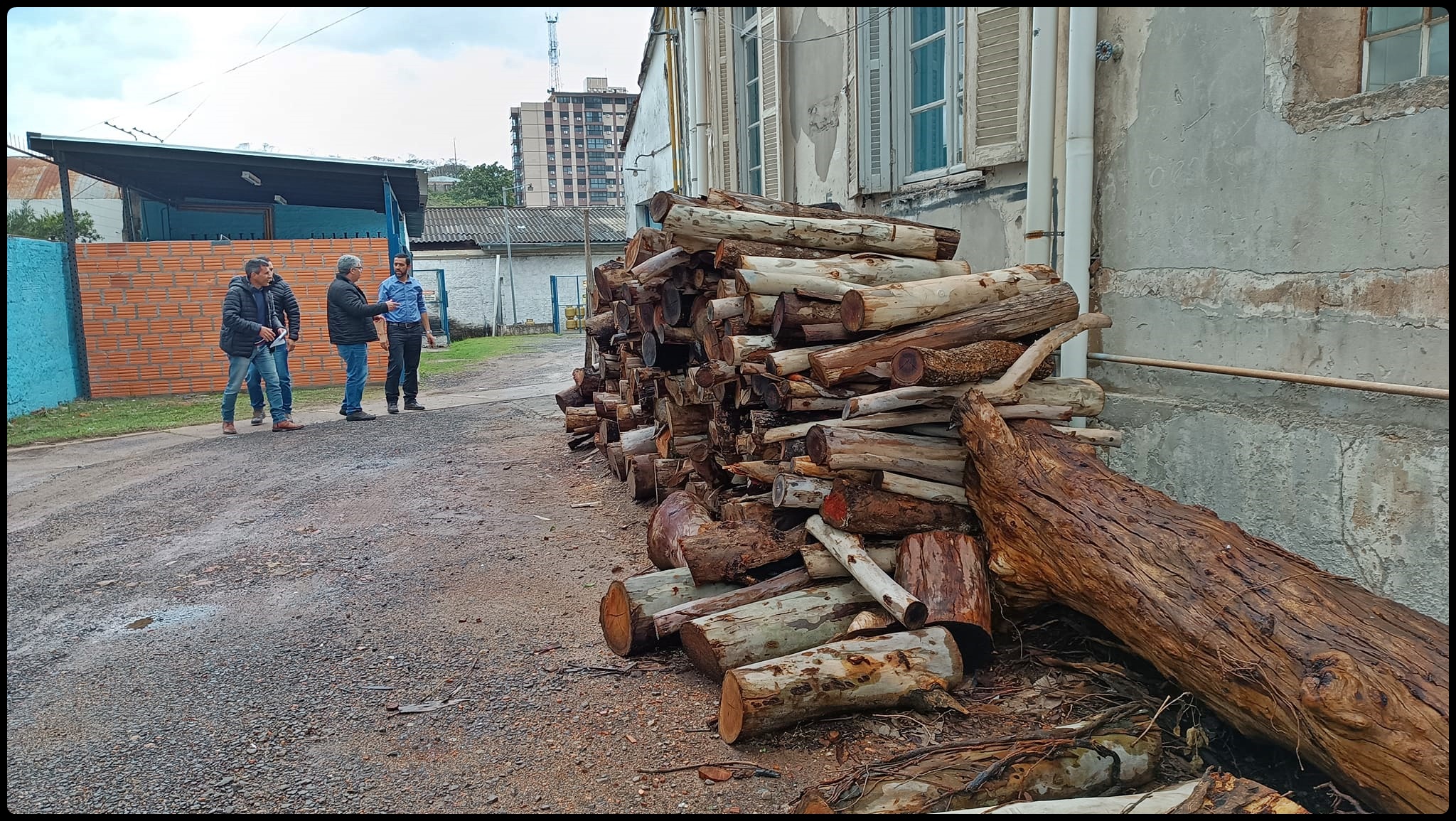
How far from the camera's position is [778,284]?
4.26 meters

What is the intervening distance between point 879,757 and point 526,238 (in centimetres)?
3404

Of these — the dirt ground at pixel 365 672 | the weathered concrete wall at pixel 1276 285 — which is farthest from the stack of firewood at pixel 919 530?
the weathered concrete wall at pixel 1276 285

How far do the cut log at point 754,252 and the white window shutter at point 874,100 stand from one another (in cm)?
250

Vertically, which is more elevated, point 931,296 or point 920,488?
point 931,296

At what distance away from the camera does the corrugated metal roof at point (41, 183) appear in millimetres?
23966

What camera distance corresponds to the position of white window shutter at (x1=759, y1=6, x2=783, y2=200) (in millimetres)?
8531

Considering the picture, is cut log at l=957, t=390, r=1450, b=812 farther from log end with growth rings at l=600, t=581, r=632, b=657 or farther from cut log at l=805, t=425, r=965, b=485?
log end with growth rings at l=600, t=581, r=632, b=657

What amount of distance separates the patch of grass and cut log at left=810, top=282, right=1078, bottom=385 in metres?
12.4

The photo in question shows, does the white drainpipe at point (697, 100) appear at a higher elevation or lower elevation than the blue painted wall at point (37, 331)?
higher

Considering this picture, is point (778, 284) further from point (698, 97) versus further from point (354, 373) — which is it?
point (354, 373)

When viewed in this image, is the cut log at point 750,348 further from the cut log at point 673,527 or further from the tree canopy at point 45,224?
the tree canopy at point 45,224

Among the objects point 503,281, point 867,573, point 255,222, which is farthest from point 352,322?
point 503,281

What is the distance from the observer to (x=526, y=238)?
3481 cm

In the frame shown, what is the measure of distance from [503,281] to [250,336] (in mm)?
22784
